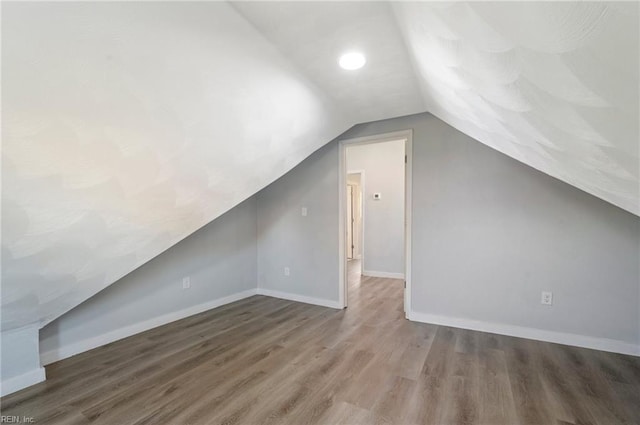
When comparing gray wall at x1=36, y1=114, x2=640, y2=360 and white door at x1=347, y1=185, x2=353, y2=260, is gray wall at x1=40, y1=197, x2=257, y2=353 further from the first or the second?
white door at x1=347, y1=185, x2=353, y2=260

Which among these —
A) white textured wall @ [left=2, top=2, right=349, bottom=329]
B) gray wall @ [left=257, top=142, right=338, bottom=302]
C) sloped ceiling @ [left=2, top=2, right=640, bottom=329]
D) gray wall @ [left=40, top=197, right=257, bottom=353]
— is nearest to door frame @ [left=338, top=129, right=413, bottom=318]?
gray wall @ [left=257, top=142, right=338, bottom=302]

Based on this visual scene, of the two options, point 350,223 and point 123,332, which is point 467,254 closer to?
point 123,332

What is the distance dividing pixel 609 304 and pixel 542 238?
69cm

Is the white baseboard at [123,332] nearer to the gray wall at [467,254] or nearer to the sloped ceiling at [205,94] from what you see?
the gray wall at [467,254]

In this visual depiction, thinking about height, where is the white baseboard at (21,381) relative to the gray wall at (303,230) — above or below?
below

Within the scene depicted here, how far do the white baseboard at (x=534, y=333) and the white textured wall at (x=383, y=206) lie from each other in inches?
86.6

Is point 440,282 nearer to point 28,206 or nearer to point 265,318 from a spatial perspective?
point 265,318

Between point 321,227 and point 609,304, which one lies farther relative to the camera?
point 321,227

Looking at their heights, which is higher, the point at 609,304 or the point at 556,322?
the point at 609,304

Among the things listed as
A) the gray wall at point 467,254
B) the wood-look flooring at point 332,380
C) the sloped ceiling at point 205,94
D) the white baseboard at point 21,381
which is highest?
the sloped ceiling at point 205,94

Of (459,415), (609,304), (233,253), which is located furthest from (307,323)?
(609,304)

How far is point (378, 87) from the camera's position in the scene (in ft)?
7.45

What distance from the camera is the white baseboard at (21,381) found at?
1.88 metres

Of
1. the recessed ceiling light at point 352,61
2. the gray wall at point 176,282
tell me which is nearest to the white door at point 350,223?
the gray wall at point 176,282
